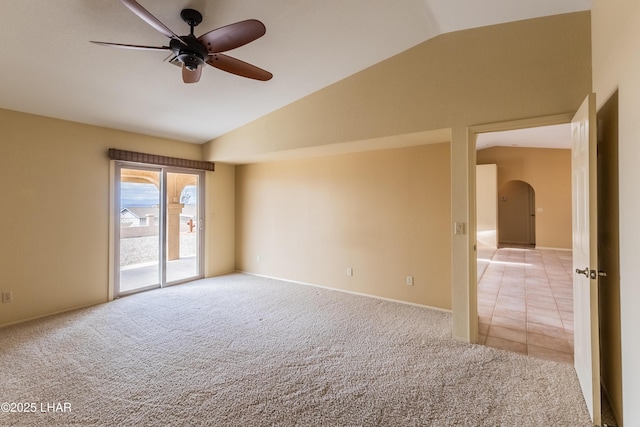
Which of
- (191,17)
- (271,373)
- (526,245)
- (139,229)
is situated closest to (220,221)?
(139,229)

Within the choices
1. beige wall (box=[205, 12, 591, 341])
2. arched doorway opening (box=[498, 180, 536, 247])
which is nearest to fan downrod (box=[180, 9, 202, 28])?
beige wall (box=[205, 12, 591, 341])

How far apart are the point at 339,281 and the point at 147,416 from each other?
3.22 metres

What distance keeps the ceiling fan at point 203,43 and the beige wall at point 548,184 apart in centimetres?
926

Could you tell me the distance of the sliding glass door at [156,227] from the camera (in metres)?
4.49

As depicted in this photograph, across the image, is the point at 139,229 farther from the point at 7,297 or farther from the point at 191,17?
the point at 191,17

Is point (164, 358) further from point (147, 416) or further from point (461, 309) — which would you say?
point (461, 309)

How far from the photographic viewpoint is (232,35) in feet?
6.55

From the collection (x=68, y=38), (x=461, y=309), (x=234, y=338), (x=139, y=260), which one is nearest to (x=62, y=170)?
(x=139, y=260)

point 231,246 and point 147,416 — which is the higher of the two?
point 231,246

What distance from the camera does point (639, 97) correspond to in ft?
4.82

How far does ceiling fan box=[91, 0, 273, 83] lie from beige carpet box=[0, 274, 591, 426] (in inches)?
97.3

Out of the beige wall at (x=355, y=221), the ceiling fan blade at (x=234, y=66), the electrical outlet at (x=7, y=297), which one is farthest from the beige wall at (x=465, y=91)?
the electrical outlet at (x=7, y=297)

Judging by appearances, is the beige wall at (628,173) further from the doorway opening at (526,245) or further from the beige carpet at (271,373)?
the doorway opening at (526,245)

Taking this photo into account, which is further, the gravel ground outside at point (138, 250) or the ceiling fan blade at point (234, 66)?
the gravel ground outside at point (138, 250)
